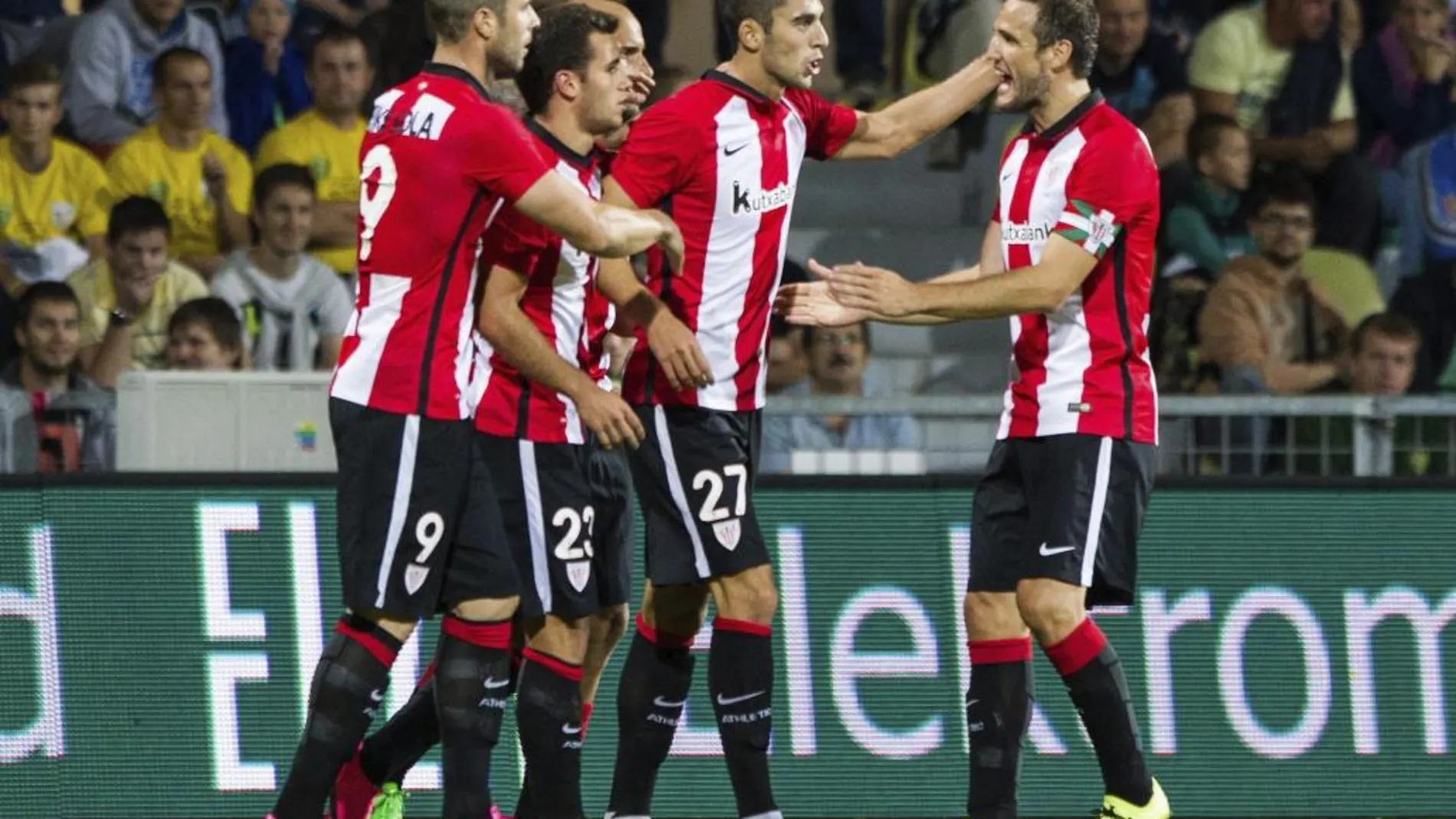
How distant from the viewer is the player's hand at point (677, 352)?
7406 millimetres

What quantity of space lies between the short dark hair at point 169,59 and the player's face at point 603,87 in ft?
15.5

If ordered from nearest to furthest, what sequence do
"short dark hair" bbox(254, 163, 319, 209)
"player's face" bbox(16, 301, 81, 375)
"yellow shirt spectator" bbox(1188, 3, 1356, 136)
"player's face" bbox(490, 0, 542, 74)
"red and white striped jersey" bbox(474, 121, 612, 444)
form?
"player's face" bbox(490, 0, 542, 74) < "red and white striped jersey" bbox(474, 121, 612, 444) < "player's face" bbox(16, 301, 81, 375) < "short dark hair" bbox(254, 163, 319, 209) < "yellow shirt spectator" bbox(1188, 3, 1356, 136)

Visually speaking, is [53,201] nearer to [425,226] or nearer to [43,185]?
[43,185]

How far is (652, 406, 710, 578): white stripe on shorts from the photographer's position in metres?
7.53

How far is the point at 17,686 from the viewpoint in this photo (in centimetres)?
877

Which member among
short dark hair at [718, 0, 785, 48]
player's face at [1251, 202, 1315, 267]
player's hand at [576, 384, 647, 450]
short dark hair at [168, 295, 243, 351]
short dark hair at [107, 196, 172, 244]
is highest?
short dark hair at [718, 0, 785, 48]

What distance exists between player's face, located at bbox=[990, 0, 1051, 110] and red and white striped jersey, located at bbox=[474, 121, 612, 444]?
1.17 meters

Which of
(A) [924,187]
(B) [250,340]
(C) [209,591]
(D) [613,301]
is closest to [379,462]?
(D) [613,301]

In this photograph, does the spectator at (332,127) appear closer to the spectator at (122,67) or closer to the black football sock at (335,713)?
the spectator at (122,67)

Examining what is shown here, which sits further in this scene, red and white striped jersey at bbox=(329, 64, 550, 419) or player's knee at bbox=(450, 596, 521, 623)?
player's knee at bbox=(450, 596, 521, 623)

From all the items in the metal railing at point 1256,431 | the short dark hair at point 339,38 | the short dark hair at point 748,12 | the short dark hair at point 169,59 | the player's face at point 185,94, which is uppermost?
the short dark hair at point 339,38

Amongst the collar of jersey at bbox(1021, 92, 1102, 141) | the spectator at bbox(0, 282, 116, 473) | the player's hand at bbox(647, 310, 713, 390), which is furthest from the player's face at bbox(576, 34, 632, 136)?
the spectator at bbox(0, 282, 116, 473)

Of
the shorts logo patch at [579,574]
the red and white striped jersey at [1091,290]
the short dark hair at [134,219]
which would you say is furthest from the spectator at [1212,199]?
the shorts logo patch at [579,574]

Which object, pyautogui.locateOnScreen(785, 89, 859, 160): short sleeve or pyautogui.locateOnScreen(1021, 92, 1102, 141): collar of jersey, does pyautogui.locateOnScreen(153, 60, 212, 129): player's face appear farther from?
pyautogui.locateOnScreen(1021, 92, 1102, 141): collar of jersey
